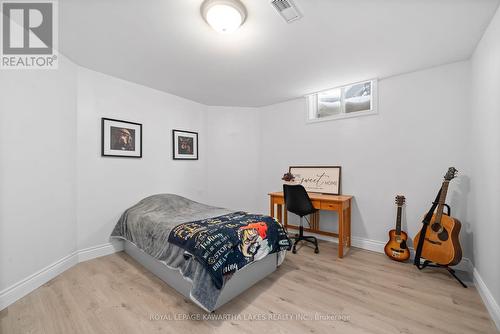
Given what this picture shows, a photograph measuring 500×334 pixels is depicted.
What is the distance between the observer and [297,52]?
7.56 feet

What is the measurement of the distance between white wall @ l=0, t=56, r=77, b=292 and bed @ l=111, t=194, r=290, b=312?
0.74 metres

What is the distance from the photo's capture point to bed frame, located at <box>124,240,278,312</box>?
188 centimetres

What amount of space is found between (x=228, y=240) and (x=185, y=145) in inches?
98.8

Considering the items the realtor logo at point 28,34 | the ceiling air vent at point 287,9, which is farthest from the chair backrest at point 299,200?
the realtor logo at point 28,34

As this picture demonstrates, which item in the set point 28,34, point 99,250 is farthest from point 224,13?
point 99,250

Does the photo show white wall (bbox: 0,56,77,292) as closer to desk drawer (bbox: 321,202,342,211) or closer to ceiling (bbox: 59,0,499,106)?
ceiling (bbox: 59,0,499,106)

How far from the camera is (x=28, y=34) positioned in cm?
204

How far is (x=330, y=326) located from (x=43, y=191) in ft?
9.97

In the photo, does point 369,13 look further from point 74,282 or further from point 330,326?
point 74,282

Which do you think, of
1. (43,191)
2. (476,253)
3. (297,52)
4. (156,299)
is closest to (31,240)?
(43,191)

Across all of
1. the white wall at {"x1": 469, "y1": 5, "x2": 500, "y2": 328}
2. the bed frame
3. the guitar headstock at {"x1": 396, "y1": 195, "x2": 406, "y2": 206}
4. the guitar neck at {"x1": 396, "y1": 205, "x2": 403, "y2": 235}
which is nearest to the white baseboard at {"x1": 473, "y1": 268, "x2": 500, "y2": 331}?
the white wall at {"x1": 469, "y1": 5, "x2": 500, "y2": 328}

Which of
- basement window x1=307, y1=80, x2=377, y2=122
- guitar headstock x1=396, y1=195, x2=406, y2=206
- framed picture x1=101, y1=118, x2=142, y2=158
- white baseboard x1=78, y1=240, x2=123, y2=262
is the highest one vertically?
basement window x1=307, y1=80, x2=377, y2=122

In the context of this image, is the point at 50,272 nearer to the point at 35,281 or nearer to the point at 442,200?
the point at 35,281

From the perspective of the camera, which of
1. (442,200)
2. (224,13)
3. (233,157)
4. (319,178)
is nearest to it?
(224,13)
